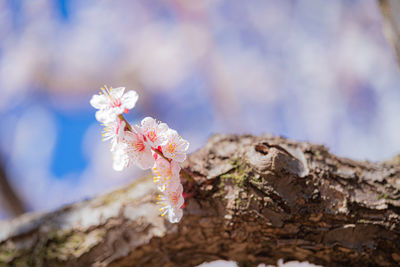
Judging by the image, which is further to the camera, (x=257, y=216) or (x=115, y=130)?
(x=257, y=216)

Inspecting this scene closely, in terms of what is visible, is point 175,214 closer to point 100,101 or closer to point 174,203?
point 174,203

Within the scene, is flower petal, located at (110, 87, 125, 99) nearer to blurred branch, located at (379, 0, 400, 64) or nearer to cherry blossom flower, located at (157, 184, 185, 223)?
cherry blossom flower, located at (157, 184, 185, 223)

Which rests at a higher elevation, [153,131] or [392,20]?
[392,20]

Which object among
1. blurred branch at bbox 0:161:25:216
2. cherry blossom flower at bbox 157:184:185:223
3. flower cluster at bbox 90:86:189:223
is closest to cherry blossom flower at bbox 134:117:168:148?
flower cluster at bbox 90:86:189:223

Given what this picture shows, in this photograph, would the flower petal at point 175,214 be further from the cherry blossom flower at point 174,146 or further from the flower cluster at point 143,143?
the cherry blossom flower at point 174,146

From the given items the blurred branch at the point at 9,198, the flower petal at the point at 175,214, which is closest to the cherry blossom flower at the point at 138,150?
the flower petal at the point at 175,214

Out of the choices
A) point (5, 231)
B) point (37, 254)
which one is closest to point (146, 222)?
point (37, 254)

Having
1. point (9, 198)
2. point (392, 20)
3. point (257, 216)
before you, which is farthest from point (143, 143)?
point (9, 198)

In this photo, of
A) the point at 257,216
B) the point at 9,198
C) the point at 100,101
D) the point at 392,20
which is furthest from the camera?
the point at 9,198
